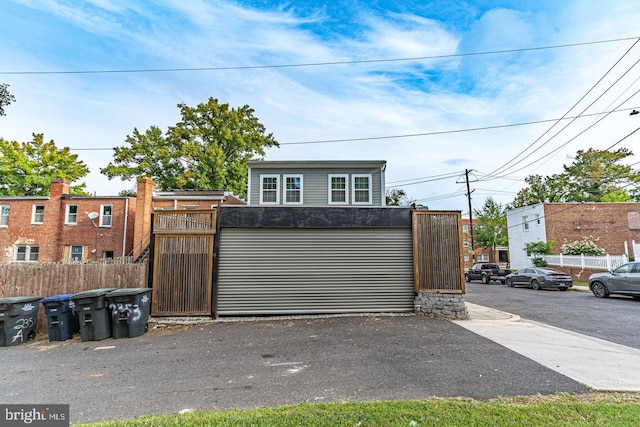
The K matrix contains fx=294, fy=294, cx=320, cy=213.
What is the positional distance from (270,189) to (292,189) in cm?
105

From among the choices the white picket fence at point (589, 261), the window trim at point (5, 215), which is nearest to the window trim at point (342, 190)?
the white picket fence at point (589, 261)

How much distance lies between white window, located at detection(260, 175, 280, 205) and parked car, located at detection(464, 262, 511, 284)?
54.2 ft

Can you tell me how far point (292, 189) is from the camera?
14062mm

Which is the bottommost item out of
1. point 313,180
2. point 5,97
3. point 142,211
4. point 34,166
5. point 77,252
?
point 77,252

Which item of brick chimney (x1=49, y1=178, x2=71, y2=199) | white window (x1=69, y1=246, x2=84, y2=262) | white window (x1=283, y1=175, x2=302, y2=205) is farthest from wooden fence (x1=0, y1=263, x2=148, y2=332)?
brick chimney (x1=49, y1=178, x2=71, y2=199)

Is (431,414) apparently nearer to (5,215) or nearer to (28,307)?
(28,307)

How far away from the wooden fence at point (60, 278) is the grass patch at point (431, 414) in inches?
261

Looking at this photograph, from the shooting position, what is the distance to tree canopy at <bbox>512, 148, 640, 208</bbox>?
30.2m

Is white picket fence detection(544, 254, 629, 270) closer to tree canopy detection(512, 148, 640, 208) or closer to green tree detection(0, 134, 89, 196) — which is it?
tree canopy detection(512, 148, 640, 208)

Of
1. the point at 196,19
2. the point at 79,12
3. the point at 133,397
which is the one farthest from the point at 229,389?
the point at 79,12

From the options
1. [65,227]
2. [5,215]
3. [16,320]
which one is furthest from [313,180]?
[5,215]

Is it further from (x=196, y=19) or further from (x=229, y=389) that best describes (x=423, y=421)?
(x=196, y=19)

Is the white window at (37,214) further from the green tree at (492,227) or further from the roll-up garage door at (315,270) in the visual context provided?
the green tree at (492,227)

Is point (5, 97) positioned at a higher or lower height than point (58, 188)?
higher
